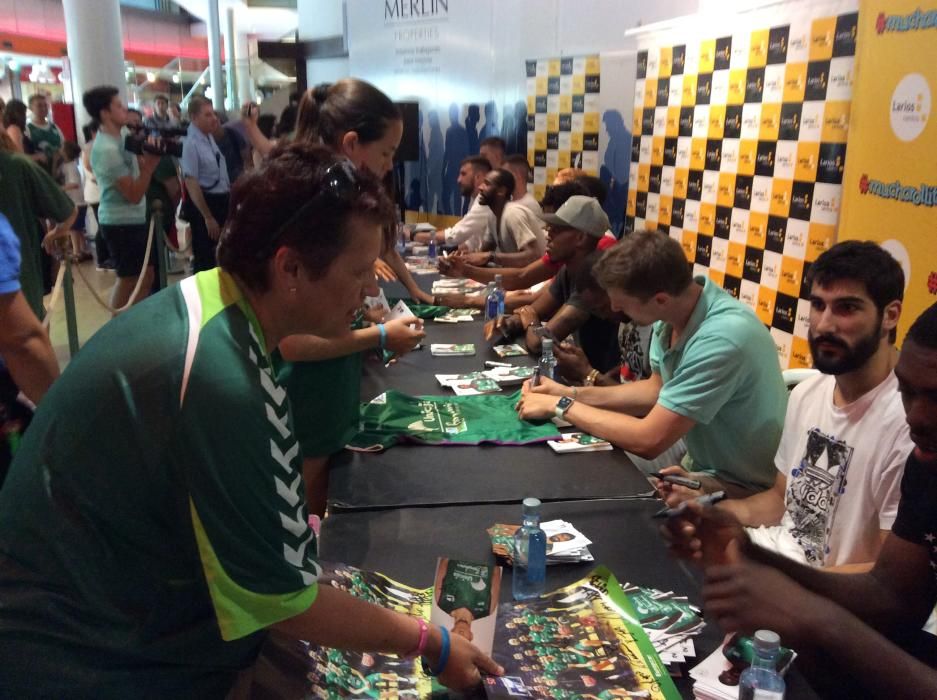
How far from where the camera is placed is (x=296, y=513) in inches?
38.5

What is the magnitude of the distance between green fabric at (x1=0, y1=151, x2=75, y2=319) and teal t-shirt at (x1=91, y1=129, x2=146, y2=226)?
2531mm

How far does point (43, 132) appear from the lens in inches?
322

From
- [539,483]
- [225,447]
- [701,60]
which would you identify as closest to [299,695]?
[225,447]

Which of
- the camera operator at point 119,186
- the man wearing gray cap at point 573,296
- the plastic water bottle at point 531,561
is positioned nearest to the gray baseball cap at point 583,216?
the man wearing gray cap at point 573,296

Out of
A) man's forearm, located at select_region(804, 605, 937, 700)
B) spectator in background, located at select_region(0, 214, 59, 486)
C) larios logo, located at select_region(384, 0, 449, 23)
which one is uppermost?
larios logo, located at select_region(384, 0, 449, 23)

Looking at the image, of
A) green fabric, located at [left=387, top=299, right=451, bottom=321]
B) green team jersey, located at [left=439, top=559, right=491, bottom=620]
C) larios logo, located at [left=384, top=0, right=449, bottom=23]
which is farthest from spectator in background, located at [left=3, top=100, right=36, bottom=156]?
green team jersey, located at [left=439, top=559, right=491, bottom=620]

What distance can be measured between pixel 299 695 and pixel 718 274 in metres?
3.48

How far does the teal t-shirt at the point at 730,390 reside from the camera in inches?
84.1

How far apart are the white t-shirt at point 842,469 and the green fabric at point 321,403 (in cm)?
123

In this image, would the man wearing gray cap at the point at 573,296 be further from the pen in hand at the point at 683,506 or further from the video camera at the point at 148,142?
the video camera at the point at 148,142

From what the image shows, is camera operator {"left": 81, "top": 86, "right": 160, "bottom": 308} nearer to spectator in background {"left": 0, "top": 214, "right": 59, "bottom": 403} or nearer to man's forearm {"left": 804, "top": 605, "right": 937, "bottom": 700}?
spectator in background {"left": 0, "top": 214, "right": 59, "bottom": 403}

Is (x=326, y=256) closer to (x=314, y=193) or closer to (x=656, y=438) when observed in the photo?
(x=314, y=193)

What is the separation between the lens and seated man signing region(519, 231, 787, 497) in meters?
2.14

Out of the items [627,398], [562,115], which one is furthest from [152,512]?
[562,115]
